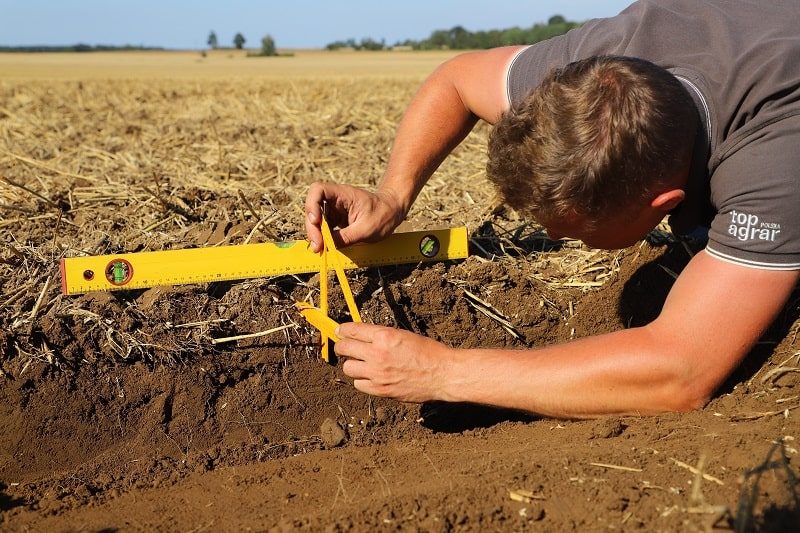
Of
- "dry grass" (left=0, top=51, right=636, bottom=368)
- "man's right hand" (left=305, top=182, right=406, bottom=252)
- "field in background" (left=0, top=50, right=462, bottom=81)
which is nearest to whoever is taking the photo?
"man's right hand" (left=305, top=182, right=406, bottom=252)

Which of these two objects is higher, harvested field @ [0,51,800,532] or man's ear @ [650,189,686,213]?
man's ear @ [650,189,686,213]

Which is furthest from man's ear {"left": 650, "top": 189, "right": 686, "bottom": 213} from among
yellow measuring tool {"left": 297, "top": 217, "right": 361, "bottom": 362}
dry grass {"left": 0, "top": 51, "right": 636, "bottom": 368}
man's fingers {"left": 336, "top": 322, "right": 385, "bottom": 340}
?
dry grass {"left": 0, "top": 51, "right": 636, "bottom": 368}

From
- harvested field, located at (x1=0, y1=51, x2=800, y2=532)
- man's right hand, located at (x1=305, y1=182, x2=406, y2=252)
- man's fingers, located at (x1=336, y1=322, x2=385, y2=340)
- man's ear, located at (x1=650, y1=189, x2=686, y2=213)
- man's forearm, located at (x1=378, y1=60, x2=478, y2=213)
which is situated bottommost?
harvested field, located at (x1=0, y1=51, x2=800, y2=532)

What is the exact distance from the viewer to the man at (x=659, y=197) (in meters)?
2.46

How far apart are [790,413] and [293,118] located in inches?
236

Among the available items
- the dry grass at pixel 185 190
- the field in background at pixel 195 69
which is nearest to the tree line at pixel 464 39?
the field in background at pixel 195 69

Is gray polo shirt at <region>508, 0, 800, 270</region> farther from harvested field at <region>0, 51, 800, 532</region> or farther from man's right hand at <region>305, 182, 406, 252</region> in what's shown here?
man's right hand at <region>305, 182, 406, 252</region>

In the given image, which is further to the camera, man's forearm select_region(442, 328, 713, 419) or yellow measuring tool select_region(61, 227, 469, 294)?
yellow measuring tool select_region(61, 227, 469, 294)

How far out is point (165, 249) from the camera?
156 inches

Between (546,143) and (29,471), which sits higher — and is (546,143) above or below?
above

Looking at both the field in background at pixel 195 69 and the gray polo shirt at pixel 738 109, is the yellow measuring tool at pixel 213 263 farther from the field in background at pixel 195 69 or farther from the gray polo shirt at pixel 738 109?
the field in background at pixel 195 69

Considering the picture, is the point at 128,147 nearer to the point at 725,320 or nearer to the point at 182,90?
the point at 725,320

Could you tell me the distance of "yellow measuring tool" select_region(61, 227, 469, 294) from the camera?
11.4 feet

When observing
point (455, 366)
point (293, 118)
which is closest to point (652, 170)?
point (455, 366)
